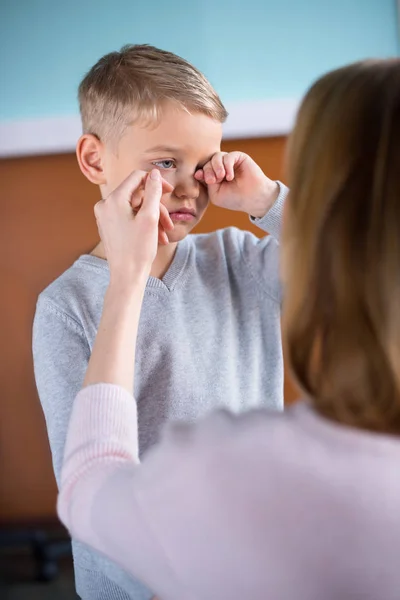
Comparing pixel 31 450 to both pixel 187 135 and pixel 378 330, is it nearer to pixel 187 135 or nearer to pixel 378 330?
pixel 187 135

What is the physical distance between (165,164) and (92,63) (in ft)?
2.19

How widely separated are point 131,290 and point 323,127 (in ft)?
0.87

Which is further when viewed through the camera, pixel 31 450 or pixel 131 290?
pixel 31 450

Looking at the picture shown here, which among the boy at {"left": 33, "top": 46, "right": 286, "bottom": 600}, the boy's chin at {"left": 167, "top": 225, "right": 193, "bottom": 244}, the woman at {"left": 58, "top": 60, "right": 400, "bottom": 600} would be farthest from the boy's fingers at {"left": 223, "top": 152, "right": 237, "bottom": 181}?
the woman at {"left": 58, "top": 60, "right": 400, "bottom": 600}

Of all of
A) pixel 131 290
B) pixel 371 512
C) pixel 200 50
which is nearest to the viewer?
pixel 371 512

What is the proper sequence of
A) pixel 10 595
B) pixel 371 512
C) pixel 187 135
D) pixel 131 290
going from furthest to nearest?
pixel 10 595, pixel 187 135, pixel 131 290, pixel 371 512

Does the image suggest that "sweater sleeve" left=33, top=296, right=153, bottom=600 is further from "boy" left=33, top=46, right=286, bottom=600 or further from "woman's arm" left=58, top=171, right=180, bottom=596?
"woman's arm" left=58, top=171, right=180, bottom=596

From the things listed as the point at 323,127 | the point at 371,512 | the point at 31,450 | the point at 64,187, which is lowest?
the point at 31,450

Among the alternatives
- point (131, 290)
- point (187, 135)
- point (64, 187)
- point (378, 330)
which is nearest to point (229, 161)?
point (187, 135)

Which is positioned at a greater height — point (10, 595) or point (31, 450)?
point (31, 450)

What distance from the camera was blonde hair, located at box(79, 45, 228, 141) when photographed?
91cm

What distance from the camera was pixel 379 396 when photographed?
493 mm

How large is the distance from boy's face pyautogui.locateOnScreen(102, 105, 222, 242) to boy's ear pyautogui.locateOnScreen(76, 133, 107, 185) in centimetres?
2

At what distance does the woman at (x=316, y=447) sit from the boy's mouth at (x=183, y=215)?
0.40 m
